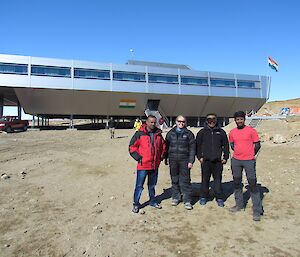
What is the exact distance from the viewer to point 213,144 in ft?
19.9

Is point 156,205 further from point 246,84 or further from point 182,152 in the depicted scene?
point 246,84

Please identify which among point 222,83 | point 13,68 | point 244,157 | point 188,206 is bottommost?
point 188,206

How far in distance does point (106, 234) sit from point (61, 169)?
6276 millimetres

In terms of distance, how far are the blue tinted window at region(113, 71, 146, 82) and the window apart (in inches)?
232

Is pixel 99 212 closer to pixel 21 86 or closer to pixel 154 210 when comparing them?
pixel 154 210

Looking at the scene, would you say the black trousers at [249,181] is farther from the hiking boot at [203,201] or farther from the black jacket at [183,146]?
the black jacket at [183,146]

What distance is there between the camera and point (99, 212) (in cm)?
586

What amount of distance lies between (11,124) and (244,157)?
103 feet

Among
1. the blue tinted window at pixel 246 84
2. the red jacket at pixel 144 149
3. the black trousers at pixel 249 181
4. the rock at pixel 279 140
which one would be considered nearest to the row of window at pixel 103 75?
the blue tinted window at pixel 246 84

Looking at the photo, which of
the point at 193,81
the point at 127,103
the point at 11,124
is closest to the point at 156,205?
the point at 11,124

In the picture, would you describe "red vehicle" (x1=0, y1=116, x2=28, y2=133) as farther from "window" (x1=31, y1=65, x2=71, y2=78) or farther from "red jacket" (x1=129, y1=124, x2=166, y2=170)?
"red jacket" (x1=129, y1=124, x2=166, y2=170)

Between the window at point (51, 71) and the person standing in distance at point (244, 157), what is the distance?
3124 centimetres

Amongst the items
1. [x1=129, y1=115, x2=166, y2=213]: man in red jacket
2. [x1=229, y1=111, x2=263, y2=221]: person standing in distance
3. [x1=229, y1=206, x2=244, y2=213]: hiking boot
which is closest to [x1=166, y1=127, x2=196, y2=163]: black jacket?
[x1=129, y1=115, x2=166, y2=213]: man in red jacket

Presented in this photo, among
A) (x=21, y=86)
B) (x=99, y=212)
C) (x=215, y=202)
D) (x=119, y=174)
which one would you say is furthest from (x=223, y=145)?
(x=21, y=86)
